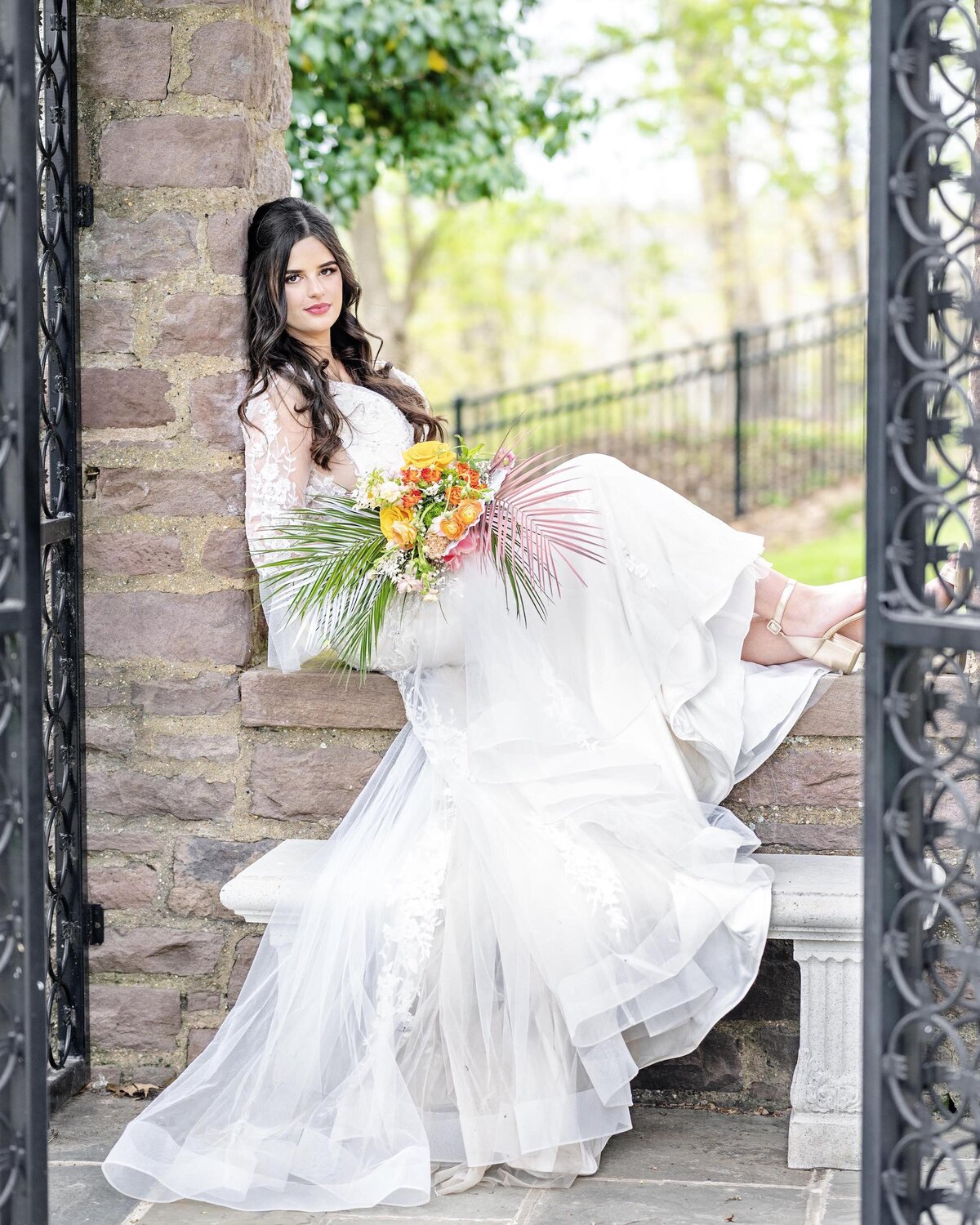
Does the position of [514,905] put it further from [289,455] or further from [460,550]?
[289,455]

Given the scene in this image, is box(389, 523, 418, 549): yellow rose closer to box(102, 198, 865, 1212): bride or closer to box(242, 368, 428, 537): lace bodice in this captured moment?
box(102, 198, 865, 1212): bride

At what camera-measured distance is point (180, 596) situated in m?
3.64

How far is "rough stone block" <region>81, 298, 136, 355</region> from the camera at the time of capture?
3609 millimetres

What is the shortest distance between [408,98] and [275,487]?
10.4ft

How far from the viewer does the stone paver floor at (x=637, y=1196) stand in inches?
115

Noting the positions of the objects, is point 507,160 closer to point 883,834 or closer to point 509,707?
point 509,707

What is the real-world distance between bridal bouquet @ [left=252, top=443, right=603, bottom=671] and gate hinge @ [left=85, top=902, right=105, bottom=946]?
3.09 feet

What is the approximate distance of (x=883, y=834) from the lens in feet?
7.04

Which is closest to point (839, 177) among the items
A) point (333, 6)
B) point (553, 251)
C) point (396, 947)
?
point (553, 251)

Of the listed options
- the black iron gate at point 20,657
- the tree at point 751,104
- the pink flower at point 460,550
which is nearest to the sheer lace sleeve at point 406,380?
the pink flower at point 460,550

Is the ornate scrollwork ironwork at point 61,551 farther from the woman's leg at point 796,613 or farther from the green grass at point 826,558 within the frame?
the green grass at point 826,558

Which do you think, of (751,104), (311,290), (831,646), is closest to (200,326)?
(311,290)

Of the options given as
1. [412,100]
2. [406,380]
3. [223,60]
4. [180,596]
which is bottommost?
[180,596]

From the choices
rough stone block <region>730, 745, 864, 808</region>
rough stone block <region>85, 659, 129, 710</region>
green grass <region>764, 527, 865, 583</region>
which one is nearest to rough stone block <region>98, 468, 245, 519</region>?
rough stone block <region>85, 659, 129, 710</region>
